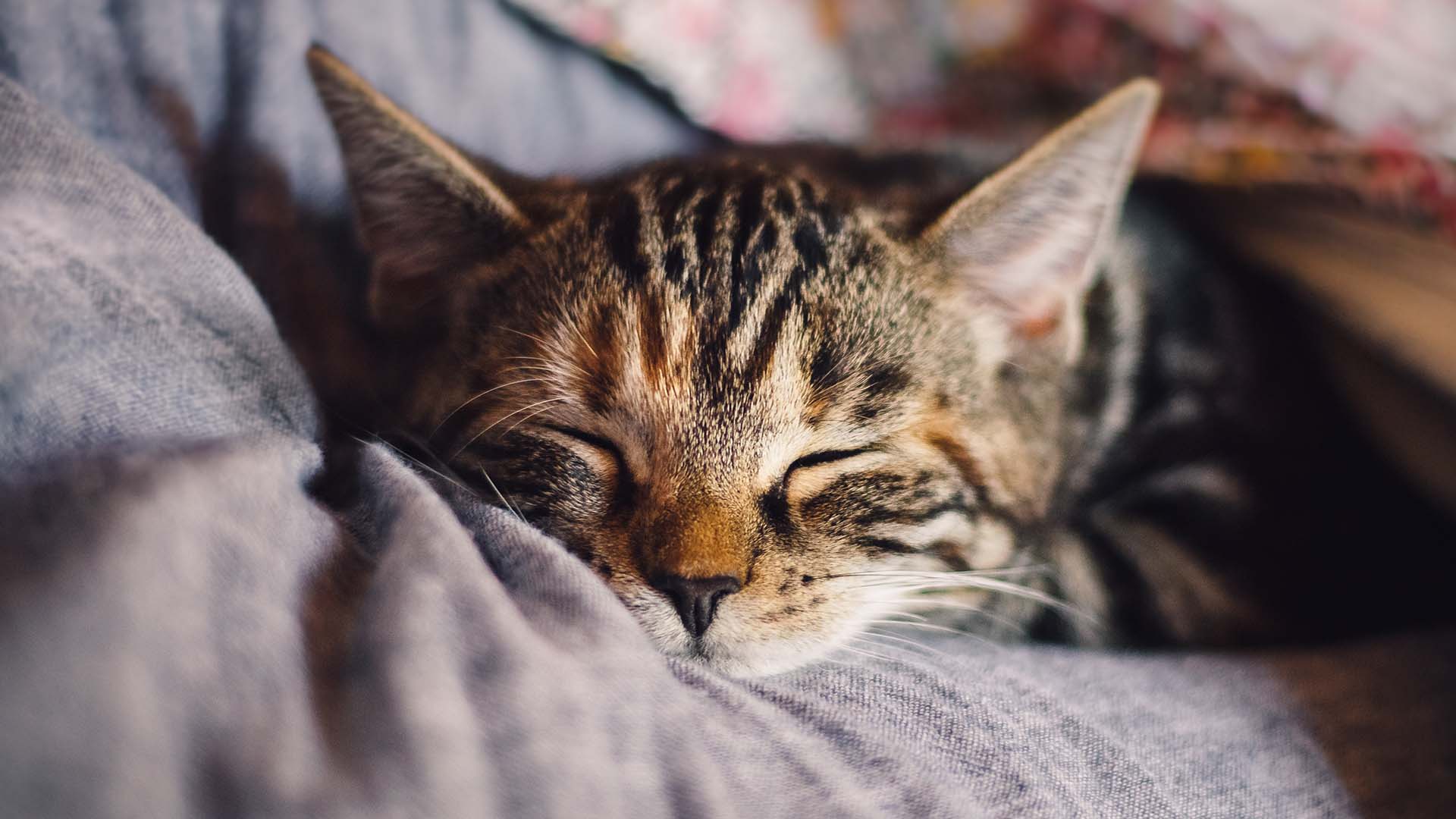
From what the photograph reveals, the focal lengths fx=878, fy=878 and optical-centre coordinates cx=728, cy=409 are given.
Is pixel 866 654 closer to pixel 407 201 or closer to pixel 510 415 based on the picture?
pixel 510 415

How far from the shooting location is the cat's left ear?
826 millimetres

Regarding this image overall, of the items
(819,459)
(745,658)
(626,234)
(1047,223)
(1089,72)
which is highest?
(1089,72)

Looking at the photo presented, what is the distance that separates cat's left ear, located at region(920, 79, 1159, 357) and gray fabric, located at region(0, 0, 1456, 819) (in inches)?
14.2

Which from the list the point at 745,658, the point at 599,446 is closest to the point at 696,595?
the point at 745,658

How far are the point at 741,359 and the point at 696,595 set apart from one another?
207 mm

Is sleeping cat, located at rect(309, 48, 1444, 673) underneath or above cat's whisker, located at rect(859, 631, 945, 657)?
above

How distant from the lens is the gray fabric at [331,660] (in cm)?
44

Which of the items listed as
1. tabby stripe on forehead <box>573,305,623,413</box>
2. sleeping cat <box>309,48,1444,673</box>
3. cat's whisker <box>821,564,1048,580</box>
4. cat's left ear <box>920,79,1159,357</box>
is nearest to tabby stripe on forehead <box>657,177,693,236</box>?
sleeping cat <box>309,48,1444,673</box>

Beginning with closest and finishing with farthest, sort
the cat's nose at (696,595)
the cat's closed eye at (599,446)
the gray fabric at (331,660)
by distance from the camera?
the gray fabric at (331,660) < the cat's nose at (696,595) < the cat's closed eye at (599,446)

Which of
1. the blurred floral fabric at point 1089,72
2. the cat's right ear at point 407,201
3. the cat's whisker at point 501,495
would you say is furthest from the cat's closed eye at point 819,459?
the blurred floral fabric at point 1089,72

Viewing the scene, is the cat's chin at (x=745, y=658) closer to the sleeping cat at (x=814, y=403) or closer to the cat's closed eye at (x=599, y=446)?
the sleeping cat at (x=814, y=403)

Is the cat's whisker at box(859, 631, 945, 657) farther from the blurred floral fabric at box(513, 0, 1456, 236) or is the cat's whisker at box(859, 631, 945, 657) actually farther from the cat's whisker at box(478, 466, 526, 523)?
the blurred floral fabric at box(513, 0, 1456, 236)

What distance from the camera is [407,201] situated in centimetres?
88

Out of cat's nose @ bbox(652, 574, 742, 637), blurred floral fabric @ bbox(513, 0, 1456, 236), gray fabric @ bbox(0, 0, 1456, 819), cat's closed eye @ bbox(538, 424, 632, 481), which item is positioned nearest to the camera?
gray fabric @ bbox(0, 0, 1456, 819)
